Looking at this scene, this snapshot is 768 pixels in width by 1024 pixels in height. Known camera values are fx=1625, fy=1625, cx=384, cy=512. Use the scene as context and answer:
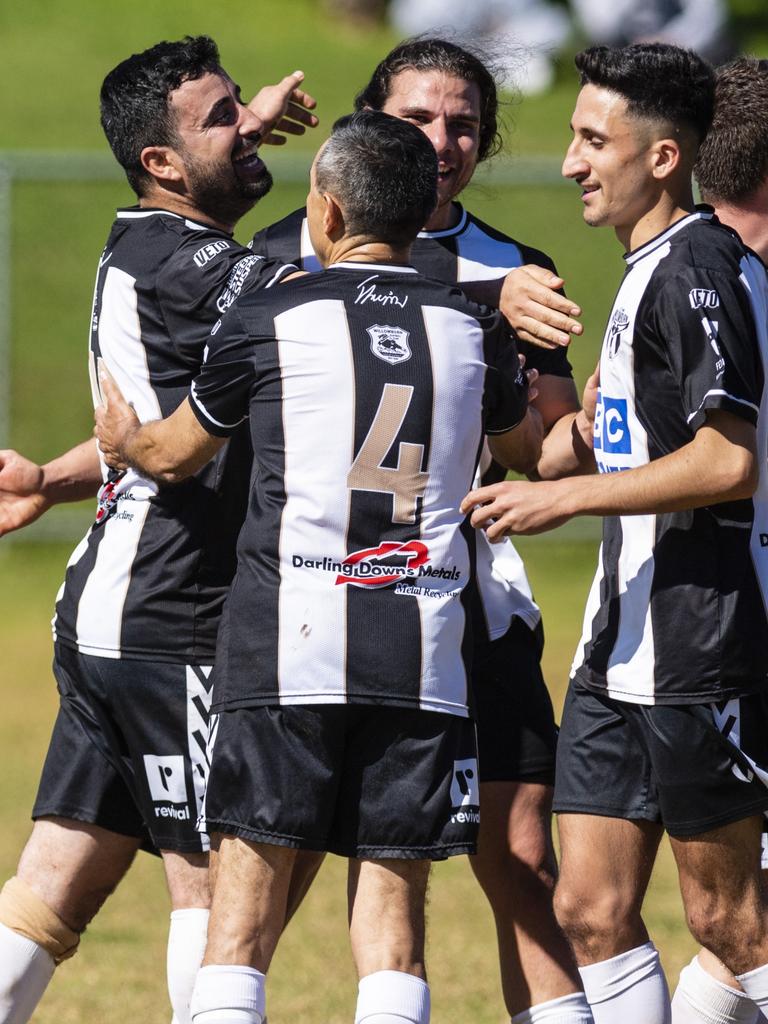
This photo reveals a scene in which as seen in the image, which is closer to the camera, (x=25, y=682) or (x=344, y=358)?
(x=344, y=358)

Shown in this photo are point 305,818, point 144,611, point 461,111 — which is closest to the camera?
point 305,818

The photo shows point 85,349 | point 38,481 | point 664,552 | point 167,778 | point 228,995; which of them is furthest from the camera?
point 85,349

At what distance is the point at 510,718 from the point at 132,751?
97cm

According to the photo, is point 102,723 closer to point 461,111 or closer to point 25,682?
point 461,111

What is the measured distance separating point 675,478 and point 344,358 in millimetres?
743

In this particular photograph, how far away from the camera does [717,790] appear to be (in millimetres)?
3615

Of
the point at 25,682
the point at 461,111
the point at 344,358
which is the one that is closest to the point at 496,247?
the point at 461,111

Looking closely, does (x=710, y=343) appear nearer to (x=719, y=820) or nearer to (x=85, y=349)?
(x=719, y=820)

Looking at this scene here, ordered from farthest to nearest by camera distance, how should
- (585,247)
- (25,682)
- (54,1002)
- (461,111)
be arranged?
1. (585,247)
2. (25,682)
3. (54,1002)
4. (461,111)

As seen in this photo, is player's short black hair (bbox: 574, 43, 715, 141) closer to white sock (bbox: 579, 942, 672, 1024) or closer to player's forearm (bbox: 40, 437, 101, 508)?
player's forearm (bbox: 40, 437, 101, 508)

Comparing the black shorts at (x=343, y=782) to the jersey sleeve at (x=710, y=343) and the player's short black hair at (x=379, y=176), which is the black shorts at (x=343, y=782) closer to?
the jersey sleeve at (x=710, y=343)

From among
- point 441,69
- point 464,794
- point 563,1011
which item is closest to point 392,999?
point 464,794

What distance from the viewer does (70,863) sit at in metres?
4.09

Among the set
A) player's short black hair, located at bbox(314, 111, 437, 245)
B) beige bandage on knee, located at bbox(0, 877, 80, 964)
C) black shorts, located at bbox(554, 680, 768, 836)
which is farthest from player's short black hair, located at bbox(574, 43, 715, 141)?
beige bandage on knee, located at bbox(0, 877, 80, 964)
